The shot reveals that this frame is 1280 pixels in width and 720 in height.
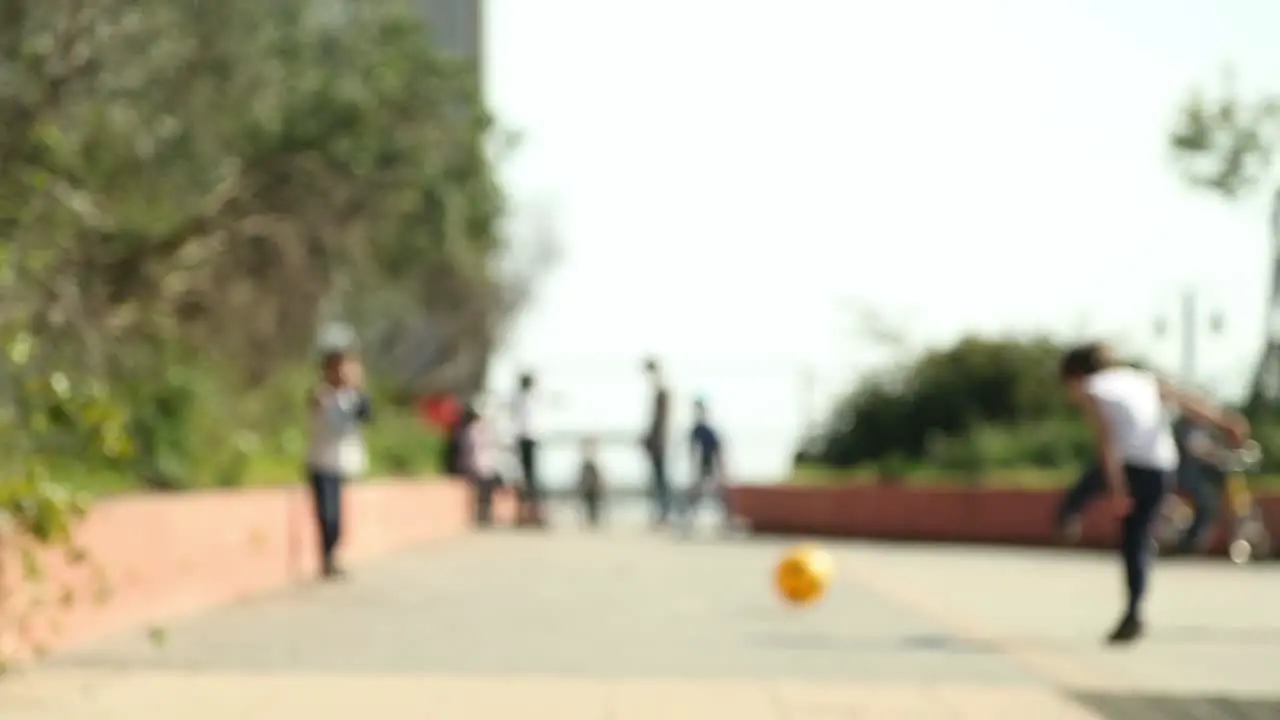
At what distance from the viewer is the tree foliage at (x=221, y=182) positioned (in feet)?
58.2

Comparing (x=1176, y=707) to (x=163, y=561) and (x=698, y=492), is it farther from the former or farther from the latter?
(x=698, y=492)

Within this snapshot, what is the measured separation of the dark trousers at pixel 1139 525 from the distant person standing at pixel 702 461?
1624cm

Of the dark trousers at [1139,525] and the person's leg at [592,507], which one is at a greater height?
the dark trousers at [1139,525]

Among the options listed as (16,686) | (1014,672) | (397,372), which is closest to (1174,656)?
(1014,672)

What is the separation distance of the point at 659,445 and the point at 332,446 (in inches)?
471

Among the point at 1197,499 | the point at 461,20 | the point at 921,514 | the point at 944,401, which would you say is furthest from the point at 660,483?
the point at 461,20

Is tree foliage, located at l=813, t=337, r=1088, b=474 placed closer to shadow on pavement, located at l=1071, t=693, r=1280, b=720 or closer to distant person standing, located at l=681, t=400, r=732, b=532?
distant person standing, located at l=681, t=400, r=732, b=532

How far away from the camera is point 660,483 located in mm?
28406

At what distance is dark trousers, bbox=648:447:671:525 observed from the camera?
28.1m

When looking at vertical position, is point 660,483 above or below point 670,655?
below

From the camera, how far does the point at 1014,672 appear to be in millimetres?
10516

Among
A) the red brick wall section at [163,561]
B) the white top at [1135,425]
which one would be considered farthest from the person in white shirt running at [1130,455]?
the red brick wall section at [163,561]

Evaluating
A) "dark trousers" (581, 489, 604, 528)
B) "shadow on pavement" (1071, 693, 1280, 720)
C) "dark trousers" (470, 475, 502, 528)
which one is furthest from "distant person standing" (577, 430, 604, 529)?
"shadow on pavement" (1071, 693, 1280, 720)

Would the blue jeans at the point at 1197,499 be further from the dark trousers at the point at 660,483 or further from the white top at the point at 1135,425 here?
the white top at the point at 1135,425
